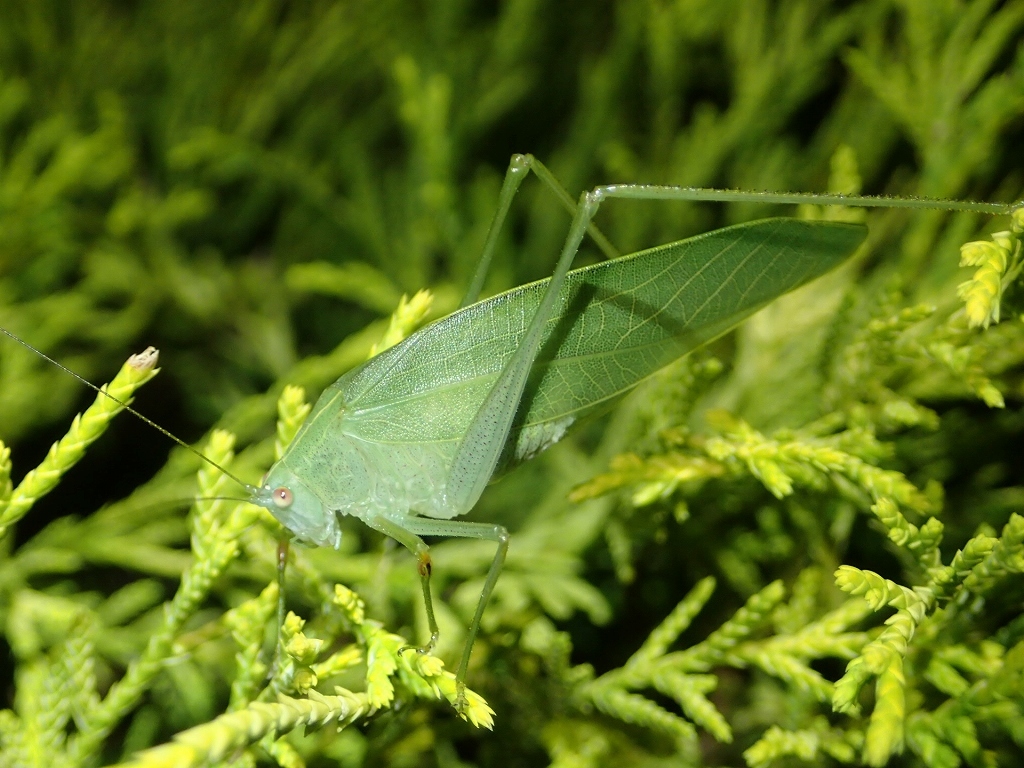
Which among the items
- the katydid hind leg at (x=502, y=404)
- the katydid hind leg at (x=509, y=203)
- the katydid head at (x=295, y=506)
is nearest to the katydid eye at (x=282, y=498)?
the katydid head at (x=295, y=506)

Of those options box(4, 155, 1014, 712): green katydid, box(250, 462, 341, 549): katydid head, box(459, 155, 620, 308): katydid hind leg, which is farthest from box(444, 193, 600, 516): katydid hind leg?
box(250, 462, 341, 549): katydid head

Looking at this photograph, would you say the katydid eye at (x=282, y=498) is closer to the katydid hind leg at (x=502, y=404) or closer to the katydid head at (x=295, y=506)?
the katydid head at (x=295, y=506)

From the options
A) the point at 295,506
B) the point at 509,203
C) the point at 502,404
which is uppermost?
the point at 509,203

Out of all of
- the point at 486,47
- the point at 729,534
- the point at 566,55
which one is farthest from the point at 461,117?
the point at 729,534

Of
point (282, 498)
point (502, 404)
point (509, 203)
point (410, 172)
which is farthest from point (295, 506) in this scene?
point (410, 172)

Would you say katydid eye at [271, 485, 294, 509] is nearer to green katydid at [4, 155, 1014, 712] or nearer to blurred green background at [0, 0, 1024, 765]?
green katydid at [4, 155, 1014, 712]

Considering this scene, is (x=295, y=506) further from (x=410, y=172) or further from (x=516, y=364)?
Answer: (x=410, y=172)

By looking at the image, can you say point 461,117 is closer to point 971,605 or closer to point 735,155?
point 735,155
